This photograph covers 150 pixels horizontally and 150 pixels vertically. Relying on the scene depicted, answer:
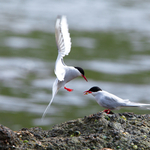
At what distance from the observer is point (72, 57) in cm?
1617

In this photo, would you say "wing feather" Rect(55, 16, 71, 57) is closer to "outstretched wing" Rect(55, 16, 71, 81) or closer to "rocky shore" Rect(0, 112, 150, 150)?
"outstretched wing" Rect(55, 16, 71, 81)

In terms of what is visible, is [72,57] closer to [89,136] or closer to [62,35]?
[62,35]

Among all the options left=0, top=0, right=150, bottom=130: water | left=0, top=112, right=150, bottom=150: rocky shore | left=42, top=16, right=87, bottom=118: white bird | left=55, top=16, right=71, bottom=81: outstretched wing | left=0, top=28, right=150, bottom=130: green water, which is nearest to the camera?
left=0, top=112, right=150, bottom=150: rocky shore

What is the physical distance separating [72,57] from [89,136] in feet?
39.5

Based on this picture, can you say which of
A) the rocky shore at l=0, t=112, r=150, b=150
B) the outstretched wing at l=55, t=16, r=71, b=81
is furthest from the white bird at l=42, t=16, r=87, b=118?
the rocky shore at l=0, t=112, r=150, b=150

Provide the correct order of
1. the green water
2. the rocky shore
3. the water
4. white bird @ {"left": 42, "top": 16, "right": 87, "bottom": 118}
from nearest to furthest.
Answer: the rocky shore → white bird @ {"left": 42, "top": 16, "right": 87, "bottom": 118} → the green water → the water

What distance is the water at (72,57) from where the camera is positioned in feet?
38.9

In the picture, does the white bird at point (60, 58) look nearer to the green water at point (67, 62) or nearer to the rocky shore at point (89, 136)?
the rocky shore at point (89, 136)

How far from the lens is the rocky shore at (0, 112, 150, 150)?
13.2 ft

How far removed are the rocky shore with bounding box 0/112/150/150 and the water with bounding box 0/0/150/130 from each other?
597cm

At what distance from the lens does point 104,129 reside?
4.43 m

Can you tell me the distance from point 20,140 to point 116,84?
975cm

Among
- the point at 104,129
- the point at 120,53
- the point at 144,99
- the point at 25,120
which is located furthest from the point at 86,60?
the point at 104,129

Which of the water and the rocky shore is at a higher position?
the water
